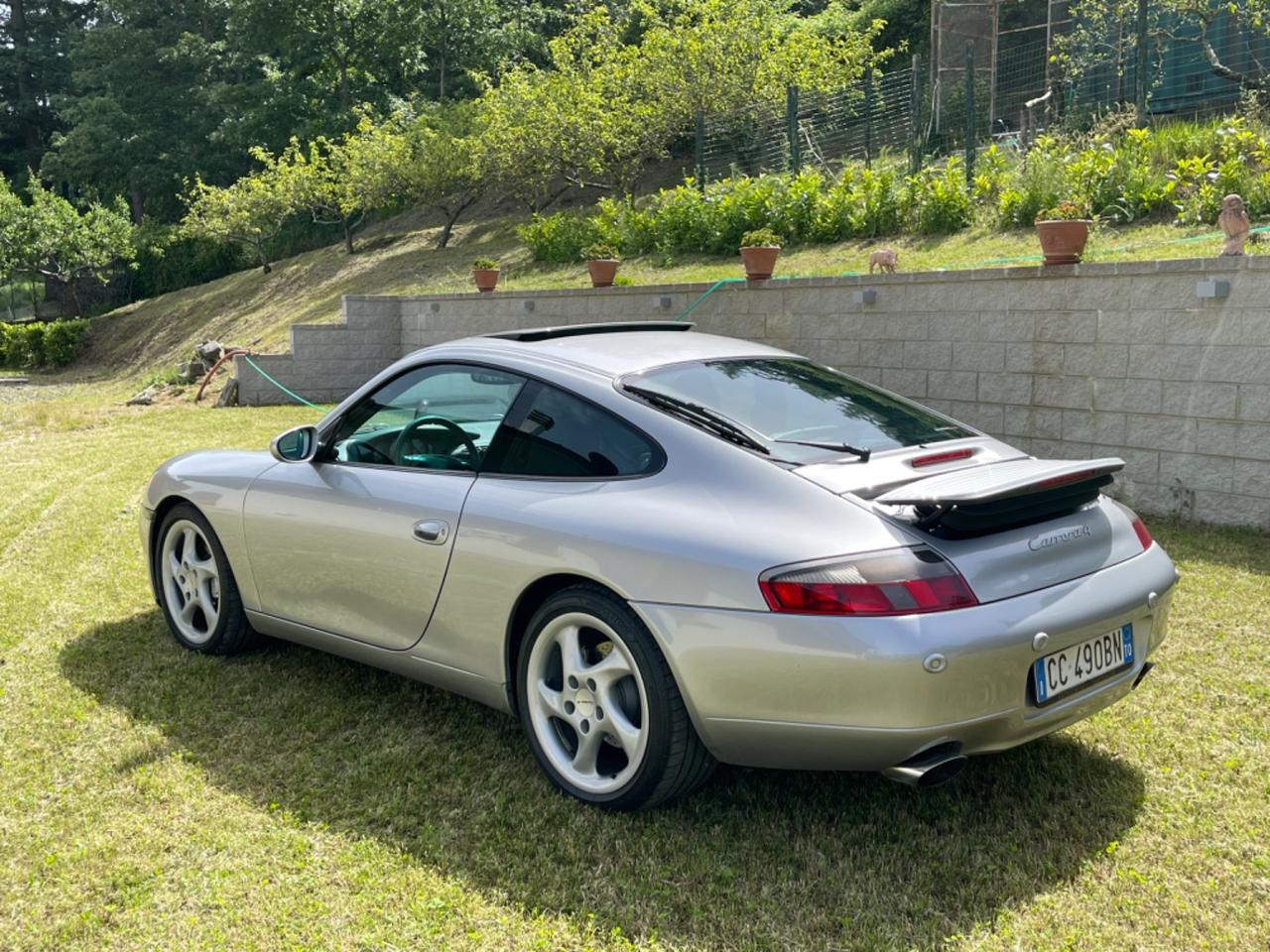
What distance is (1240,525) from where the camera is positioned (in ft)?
23.1

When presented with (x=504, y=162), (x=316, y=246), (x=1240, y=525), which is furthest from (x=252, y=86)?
(x=1240, y=525)

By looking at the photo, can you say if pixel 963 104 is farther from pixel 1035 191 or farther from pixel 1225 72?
pixel 1035 191

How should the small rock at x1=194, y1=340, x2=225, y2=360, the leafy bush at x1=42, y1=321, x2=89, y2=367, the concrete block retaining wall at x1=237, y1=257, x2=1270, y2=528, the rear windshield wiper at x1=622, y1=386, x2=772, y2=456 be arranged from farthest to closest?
the leafy bush at x1=42, y1=321, x2=89, y2=367 → the small rock at x1=194, y1=340, x2=225, y2=360 → the concrete block retaining wall at x1=237, y1=257, x2=1270, y2=528 → the rear windshield wiper at x1=622, y1=386, x2=772, y2=456

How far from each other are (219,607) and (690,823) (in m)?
2.44

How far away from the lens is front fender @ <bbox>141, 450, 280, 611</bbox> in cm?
473

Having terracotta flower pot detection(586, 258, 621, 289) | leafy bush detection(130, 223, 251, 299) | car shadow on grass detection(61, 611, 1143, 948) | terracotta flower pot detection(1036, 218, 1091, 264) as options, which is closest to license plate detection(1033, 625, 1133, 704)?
car shadow on grass detection(61, 611, 1143, 948)

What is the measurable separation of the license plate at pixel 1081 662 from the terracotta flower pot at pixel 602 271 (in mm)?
10134

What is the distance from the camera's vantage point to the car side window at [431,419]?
4039 mm

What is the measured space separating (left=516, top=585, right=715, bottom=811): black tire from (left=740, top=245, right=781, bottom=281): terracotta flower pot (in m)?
7.31

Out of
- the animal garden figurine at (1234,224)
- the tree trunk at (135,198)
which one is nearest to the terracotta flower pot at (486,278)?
the animal garden figurine at (1234,224)

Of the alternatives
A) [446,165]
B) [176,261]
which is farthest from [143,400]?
[176,261]

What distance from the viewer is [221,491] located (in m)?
4.82

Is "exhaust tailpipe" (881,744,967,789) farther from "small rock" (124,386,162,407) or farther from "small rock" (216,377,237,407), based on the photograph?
"small rock" (124,386,162,407)

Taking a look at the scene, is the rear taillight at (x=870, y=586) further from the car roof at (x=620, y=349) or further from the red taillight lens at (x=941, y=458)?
the car roof at (x=620, y=349)
